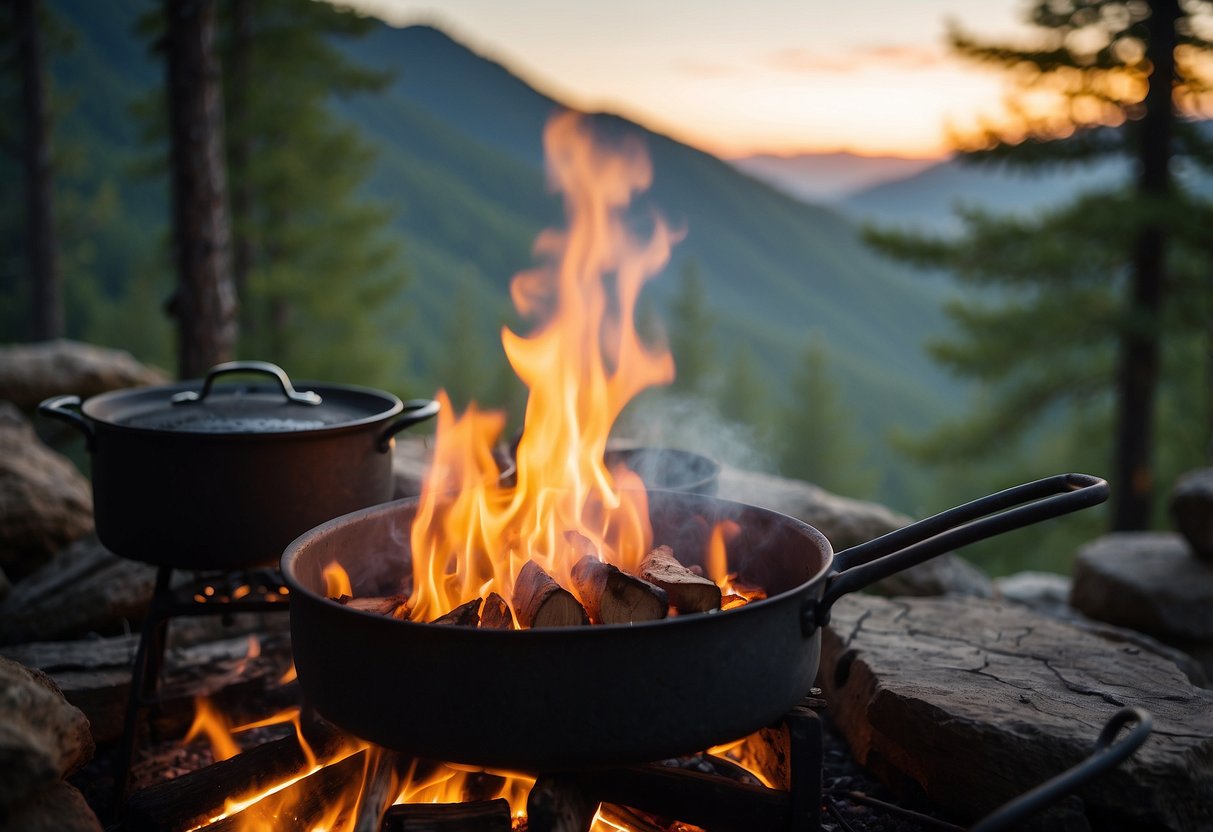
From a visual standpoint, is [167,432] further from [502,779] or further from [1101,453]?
[1101,453]

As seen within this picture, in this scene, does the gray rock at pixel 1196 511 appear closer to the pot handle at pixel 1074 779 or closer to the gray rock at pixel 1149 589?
the gray rock at pixel 1149 589

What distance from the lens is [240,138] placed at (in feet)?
48.4

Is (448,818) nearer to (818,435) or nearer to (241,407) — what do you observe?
(241,407)

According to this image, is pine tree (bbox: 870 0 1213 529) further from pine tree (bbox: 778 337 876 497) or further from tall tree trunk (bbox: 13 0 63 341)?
pine tree (bbox: 778 337 876 497)

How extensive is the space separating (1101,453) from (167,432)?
877 inches

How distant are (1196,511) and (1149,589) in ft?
1.49

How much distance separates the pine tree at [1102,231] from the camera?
28.7ft

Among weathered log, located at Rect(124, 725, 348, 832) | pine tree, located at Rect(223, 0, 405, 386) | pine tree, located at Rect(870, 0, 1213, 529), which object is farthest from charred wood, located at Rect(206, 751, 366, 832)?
pine tree, located at Rect(223, 0, 405, 386)

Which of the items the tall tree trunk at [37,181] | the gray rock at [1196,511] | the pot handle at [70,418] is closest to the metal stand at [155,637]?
the pot handle at [70,418]

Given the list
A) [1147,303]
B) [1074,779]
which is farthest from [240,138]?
[1074,779]

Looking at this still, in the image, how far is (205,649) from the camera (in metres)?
3.27

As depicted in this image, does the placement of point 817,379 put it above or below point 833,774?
below

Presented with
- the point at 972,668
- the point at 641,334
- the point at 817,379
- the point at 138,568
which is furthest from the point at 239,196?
the point at 817,379

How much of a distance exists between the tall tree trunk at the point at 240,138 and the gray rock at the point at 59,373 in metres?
7.97
